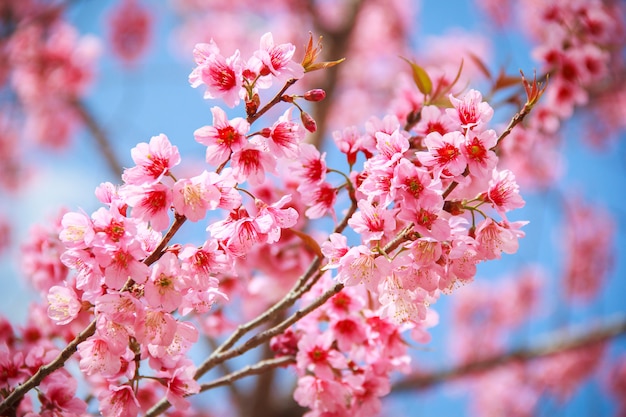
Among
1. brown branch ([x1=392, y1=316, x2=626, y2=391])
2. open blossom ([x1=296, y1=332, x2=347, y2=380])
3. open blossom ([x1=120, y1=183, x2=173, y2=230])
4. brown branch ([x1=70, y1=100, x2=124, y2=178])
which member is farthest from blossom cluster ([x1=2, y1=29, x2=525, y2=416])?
brown branch ([x1=70, y1=100, x2=124, y2=178])

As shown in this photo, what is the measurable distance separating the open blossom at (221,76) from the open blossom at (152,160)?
13 centimetres

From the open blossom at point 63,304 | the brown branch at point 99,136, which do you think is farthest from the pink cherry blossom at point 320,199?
the brown branch at point 99,136

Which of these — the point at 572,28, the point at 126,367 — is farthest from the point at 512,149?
the point at 126,367

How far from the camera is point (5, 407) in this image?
953 millimetres

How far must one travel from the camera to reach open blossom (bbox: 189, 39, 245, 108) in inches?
36.3

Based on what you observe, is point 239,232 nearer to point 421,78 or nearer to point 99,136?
point 421,78

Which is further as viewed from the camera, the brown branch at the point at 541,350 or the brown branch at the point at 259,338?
the brown branch at the point at 541,350

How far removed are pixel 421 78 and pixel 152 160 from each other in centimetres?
64

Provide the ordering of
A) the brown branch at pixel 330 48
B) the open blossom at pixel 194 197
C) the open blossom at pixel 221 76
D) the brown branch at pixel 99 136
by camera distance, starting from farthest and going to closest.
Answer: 1. the brown branch at pixel 99 136
2. the brown branch at pixel 330 48
3. the open blossom at pixel 221 76
4. the open blossom at pixel 194 197

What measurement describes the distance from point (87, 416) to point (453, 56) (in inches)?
222

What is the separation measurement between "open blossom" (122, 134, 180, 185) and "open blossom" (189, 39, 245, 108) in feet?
0.41

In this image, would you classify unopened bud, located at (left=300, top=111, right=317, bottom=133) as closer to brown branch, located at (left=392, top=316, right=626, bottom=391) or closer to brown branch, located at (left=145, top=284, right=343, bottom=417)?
brown branch, located at (left=145, top=284, right=343, bottom=417)

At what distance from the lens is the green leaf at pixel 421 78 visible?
3.80 feet

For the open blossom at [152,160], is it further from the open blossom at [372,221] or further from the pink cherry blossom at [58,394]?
the pink cherry blossom at [58,394]
